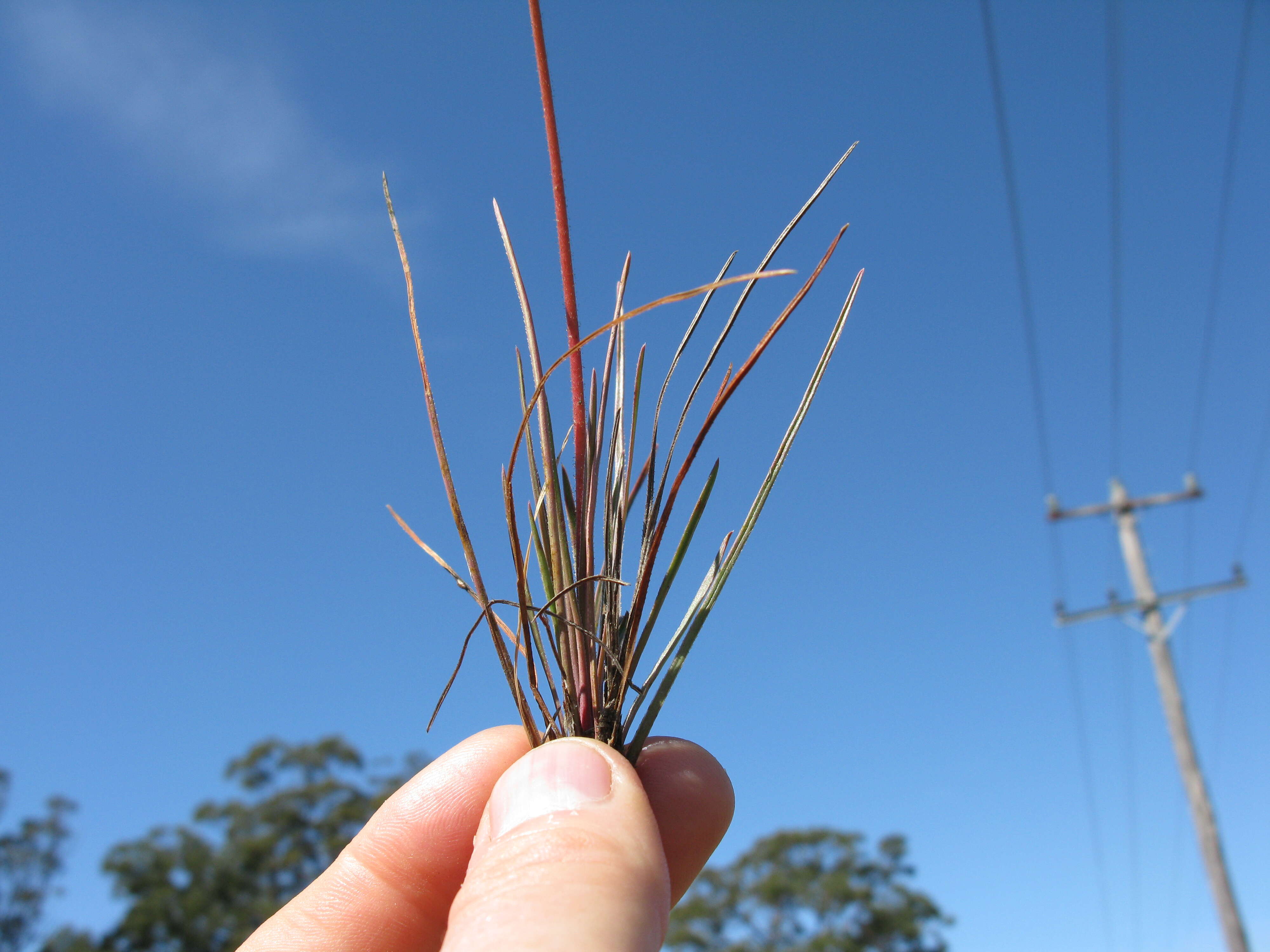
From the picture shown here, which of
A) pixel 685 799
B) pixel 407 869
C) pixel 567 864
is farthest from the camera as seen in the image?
pixel 407 869

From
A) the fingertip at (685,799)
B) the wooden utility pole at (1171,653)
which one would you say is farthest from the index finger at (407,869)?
the wooden utility pole at (1171,653)

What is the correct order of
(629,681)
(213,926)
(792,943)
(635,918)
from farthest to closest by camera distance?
(792,943)
(213,926)
(629,681)
(635,918)

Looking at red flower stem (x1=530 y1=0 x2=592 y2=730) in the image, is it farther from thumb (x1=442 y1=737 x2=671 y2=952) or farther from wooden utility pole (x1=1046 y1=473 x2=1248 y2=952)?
wooden utility pole (x1=1046 y1=473 x2=1248 y2=952)

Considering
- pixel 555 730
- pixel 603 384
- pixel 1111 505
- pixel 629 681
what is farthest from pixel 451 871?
pixel 1111 505

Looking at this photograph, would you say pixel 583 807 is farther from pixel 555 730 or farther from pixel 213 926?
pixel 213 926

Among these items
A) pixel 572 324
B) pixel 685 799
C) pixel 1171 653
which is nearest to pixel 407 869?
pixel 685 799

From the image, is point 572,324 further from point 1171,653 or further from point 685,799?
point 1171,653

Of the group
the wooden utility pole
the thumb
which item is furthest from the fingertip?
the wooden utility pole

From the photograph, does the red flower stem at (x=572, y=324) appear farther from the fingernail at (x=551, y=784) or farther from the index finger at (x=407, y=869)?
the index finger at (x=407, y=869)
